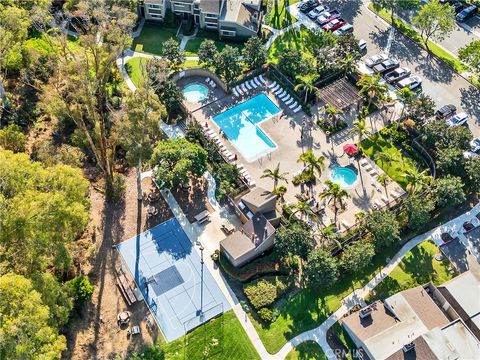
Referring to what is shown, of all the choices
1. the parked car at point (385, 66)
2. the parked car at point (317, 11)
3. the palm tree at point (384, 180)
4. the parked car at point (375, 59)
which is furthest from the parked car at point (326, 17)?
the palm tree at point (384, 180)

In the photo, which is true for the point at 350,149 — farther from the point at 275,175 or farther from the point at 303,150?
the point at 275,175

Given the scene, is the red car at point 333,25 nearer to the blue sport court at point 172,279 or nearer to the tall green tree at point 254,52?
the tall green tree at point 254,52

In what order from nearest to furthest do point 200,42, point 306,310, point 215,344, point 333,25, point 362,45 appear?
point 215,344 < point 306,310 < point 362,45 < point 200,42 < point 333,25

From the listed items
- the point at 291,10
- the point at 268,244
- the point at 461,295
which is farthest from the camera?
the point at 291,10

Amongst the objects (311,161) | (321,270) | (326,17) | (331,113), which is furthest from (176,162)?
(326,17)

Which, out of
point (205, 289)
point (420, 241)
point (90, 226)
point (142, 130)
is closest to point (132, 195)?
point (90, 226)

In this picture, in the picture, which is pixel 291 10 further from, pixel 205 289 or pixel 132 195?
pixel 205 289
